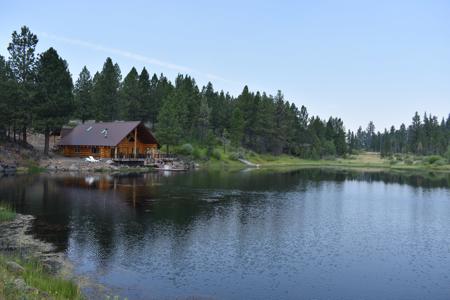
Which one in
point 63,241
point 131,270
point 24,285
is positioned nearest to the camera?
point 24,285

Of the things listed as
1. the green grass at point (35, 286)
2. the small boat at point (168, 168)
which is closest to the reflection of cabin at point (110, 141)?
the small boat at point (168, 168)

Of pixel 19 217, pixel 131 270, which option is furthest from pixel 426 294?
pixel 19 217

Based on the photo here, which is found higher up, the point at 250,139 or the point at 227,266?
the point at 250,139

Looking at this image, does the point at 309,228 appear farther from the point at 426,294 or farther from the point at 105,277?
the point at 105,277

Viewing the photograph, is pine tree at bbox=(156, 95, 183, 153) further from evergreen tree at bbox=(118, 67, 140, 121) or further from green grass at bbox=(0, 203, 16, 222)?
green grass at bbox=(0, 203, 16, 222)

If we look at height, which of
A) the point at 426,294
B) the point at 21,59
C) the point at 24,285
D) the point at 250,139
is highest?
the point at 21,59

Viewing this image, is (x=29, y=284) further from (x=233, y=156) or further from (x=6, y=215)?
(x=233, y=156)

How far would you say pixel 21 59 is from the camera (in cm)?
7331

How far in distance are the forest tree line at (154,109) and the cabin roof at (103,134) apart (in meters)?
6.01

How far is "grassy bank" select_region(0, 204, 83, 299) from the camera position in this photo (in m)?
13.5

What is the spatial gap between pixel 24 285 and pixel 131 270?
7.37m

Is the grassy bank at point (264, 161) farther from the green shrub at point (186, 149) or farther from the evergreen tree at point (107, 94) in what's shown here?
the evergreen tree at point (107, 94)

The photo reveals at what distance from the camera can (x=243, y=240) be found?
94.9ft

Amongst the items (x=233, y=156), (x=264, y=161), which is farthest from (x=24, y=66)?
(x=264, y=161)
